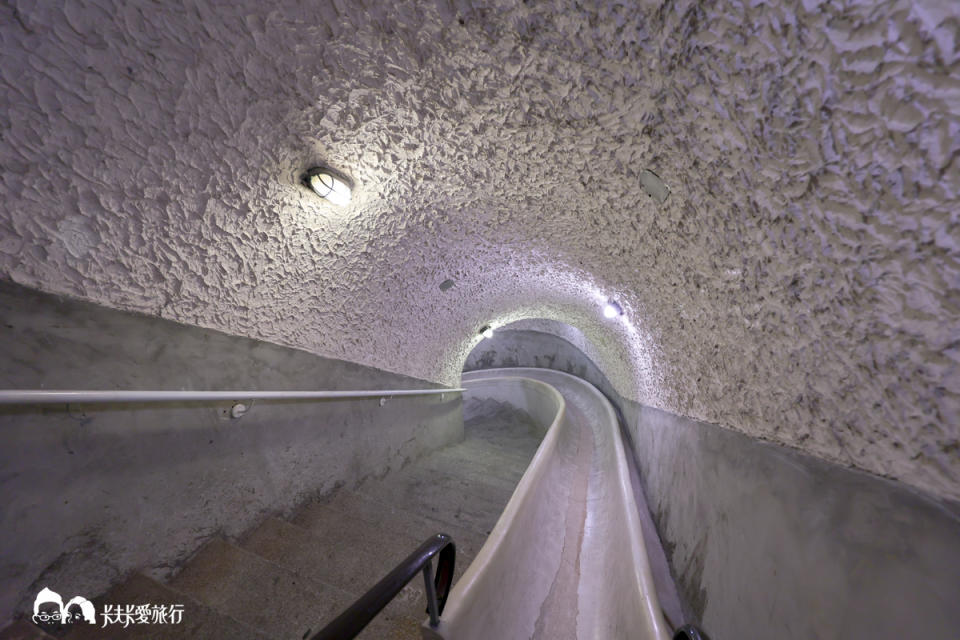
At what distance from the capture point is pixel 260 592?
1464 millimetres

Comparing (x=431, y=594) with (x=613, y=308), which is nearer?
(x=431, y=594)

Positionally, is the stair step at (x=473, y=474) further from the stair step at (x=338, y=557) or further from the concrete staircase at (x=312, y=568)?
the stair step at (x=338, y=557)

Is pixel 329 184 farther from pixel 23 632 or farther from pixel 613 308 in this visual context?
pixel 613 308

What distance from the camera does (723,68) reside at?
2.44 feet

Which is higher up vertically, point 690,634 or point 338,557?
point 690,634

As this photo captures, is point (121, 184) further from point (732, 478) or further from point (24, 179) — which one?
point (732, 478)

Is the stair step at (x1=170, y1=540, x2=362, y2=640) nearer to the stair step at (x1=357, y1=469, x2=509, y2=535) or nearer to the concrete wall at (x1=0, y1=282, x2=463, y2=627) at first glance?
the concrete wall at (x1=0, y1=282, x2=463, y2=627)

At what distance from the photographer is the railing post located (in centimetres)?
108

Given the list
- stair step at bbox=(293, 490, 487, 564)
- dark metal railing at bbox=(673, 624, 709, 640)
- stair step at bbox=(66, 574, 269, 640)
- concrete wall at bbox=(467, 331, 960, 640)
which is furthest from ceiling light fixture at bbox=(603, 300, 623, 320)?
stair step at bbox=(66, 574, 269, 640)

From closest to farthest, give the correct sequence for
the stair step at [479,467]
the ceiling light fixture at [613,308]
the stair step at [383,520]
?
1. the stair step at [383,520]
2. the ceiling light fixture at [613,308]
3. the stair step at [479,467]

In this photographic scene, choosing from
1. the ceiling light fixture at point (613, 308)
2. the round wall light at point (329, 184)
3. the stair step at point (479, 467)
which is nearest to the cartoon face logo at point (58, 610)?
the round wall light at point (329, 184)

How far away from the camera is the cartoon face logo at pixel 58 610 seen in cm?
110

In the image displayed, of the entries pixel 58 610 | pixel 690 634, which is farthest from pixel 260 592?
pixel 690 634

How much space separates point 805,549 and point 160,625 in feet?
6.95
